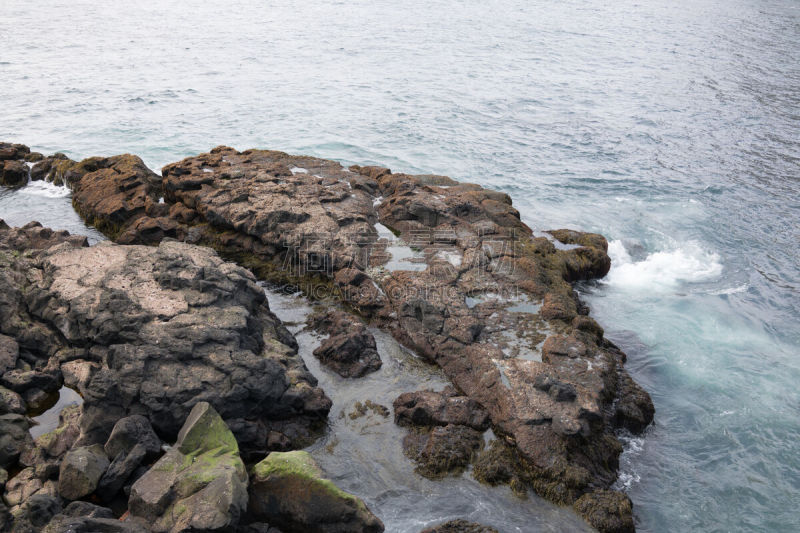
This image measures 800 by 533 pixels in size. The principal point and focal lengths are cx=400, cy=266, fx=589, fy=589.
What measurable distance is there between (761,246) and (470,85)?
2253 centimetres

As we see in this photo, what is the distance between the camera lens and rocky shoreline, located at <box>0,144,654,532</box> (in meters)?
8.75

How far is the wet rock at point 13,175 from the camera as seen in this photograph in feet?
68.5

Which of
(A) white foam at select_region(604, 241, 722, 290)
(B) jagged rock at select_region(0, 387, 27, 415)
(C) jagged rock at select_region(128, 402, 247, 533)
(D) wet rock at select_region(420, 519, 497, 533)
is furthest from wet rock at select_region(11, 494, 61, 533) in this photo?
(A) white foam at select_region(604, 241, 722, 290)

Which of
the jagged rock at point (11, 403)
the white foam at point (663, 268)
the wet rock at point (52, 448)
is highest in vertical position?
the jagged rock at point (11, 403)

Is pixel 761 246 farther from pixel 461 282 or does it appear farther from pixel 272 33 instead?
pixel 272 33

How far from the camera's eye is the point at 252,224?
15.6 m

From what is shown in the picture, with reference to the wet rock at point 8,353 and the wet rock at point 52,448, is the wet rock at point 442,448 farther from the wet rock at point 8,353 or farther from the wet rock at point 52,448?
the wet rock at point 8,353

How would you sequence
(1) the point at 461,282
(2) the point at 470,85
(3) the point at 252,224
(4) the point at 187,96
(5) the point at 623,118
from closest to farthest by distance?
(1) the point at 461,282 → (3) the point at 252,224 → (5) the point at 623,118 → (4) the point at 187,96 → (2) the point at 470,85

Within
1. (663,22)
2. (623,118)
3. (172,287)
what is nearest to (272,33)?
(623,118)

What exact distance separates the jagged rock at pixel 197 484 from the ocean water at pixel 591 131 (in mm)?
4585

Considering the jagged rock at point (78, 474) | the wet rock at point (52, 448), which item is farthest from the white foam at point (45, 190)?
the jagged rock at point (78, 474)

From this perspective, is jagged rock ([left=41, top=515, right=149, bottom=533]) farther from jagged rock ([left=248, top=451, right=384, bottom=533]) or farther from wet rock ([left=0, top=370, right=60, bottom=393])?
wet rock ([left=0, top=370, right=60, bottom=393])

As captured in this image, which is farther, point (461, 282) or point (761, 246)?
point (761, 246)

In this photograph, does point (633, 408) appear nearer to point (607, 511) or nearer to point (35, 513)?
point (607, 511)
